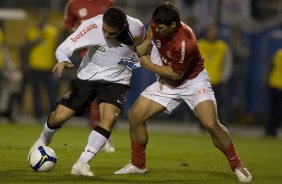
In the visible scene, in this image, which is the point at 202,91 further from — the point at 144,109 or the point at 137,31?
the point at 137,31

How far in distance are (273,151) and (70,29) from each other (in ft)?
14.6

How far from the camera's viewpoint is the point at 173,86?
11.4 meters

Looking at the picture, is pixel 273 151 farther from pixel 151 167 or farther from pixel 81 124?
pixel 81 124

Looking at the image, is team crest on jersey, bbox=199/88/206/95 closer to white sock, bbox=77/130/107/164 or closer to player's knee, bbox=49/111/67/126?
white sock, bbox=77/130/107/164

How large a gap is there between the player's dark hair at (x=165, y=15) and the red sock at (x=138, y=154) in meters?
1.67

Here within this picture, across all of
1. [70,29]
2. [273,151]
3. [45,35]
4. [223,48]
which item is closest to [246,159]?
[273,151]

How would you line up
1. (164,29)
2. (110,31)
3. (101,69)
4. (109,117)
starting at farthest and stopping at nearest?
(101,69) → (109,117) → (110,31) → (164,29)

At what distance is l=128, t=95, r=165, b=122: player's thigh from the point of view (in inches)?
445

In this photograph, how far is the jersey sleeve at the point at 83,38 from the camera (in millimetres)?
11305

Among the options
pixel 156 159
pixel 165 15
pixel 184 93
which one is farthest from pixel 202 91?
pixel 156 159

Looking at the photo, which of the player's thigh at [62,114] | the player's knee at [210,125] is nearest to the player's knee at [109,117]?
the player's thigh at [62,114]

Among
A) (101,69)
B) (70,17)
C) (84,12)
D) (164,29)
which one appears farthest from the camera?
(70,17)

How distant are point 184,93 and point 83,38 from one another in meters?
1.44

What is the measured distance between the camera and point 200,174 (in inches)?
464
